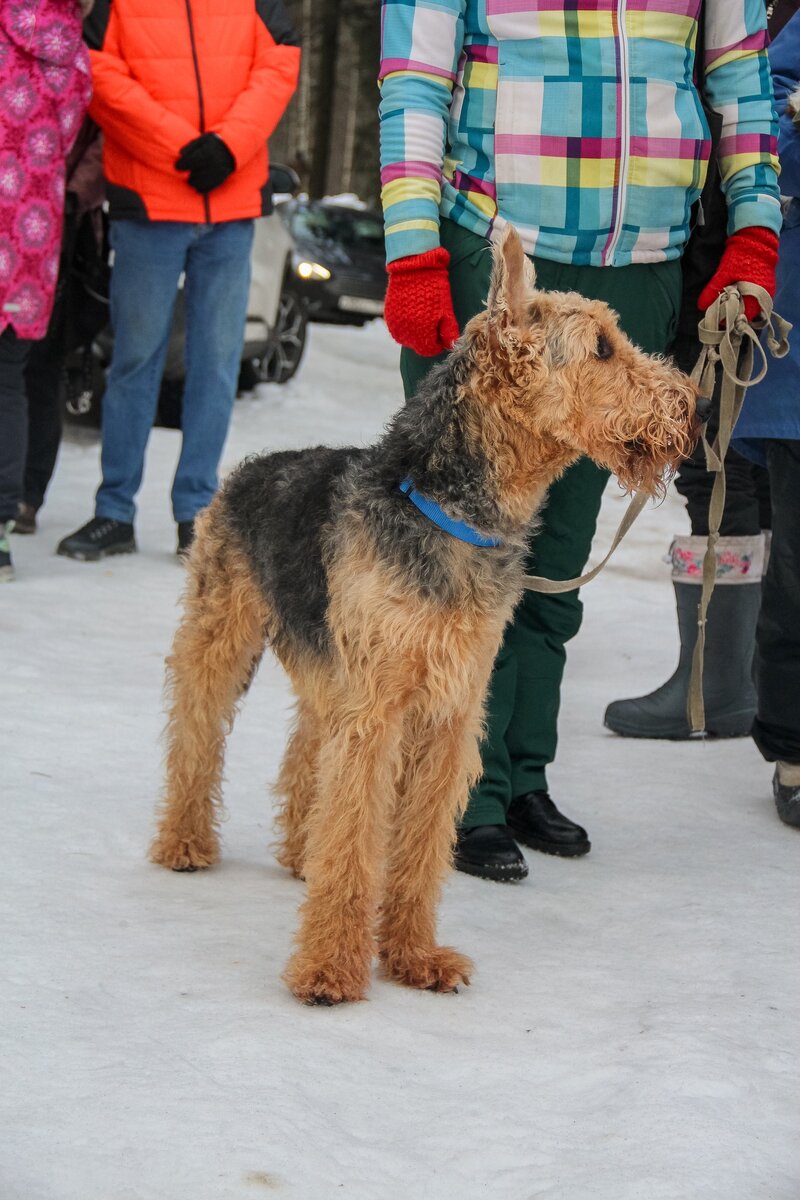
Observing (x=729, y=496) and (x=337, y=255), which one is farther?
(x=337, y=255)

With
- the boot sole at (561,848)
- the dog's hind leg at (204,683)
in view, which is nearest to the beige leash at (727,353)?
the boot sole at (561,848)

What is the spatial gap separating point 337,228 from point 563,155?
43.3 ft

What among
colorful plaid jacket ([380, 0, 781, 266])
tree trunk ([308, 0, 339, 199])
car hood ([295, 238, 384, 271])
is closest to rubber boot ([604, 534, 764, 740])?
colorful plaid jacket ([380, 0, 781, 266])

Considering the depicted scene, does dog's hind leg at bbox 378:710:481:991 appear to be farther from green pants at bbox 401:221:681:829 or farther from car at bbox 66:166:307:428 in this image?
car at bbox 66:166:307:428

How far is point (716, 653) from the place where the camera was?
549 centimetres

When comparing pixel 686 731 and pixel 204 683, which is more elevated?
pixel 204 683

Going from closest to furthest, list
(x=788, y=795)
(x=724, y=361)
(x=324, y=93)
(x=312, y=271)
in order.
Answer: (x=724, y=361) < (x=788, y=795) < (x=312, y=271) < (x=324, y=93)

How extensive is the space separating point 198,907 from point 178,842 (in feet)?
1.01

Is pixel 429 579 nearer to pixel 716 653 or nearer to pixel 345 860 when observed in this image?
pixel 345 860

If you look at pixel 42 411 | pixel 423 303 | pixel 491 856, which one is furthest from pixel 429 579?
pixel 42 411

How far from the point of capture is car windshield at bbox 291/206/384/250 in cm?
1622

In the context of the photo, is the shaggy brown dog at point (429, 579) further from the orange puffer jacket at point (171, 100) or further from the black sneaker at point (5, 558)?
the orange puffer jacket at point (171, 100)

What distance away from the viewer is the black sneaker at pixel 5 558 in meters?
6.45

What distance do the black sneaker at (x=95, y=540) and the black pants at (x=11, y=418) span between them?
88cm
